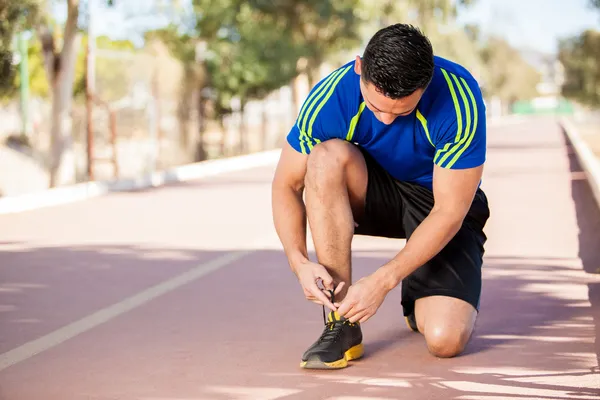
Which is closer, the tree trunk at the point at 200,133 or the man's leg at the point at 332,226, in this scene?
the man's leg at the point at 332,226

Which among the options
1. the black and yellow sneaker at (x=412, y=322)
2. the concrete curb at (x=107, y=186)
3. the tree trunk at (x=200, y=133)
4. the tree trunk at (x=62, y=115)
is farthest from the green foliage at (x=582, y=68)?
the black and yellow sneaker at (x=412, y=322)

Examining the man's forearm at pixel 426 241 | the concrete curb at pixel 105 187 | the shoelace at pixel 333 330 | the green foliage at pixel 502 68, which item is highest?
the man's forearm at pixel 426 241

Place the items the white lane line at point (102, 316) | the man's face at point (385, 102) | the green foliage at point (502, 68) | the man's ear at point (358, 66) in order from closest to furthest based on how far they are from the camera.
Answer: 1. the man's face at point (385, 102)
2. the man's ear at point (358, 66)
3. the white lane line at point (102, 316)
4. the green foliage at point (502, 68)

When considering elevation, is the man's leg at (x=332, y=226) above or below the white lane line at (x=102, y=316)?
above

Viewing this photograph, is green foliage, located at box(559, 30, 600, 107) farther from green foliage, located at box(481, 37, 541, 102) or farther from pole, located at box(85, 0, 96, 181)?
pole, located at box(85, 0, 96, 181)

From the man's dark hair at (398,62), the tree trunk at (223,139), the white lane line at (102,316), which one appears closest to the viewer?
the man's dark hair at (398,62)

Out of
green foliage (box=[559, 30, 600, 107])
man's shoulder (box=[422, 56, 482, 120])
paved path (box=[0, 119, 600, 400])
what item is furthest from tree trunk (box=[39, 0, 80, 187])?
green foliage (box=[559, 30, 600, 107])

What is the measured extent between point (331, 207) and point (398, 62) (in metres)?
1.04

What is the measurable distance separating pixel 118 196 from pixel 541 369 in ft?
43.9

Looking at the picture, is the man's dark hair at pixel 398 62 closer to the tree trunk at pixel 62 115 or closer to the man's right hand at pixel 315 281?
the man's right hand at pixel 315 281

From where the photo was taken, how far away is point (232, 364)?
18.5ft

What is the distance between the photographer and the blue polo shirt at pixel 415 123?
525cm

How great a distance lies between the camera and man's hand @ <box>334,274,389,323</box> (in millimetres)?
5117

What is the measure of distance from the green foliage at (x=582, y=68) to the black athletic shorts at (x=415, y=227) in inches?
2178
